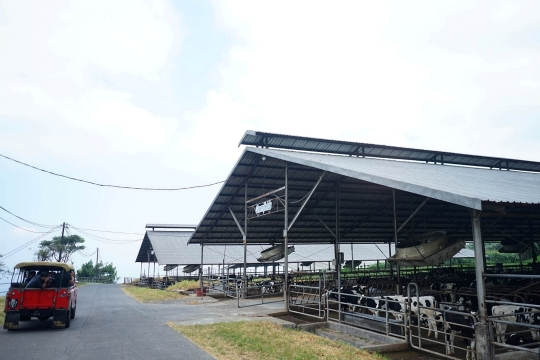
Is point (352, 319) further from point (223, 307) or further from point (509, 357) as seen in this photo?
point (223, 307)

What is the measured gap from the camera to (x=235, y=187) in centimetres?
2108

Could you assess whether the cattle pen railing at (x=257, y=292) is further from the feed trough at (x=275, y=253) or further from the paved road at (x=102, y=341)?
the paved road at (x=102, y=341)

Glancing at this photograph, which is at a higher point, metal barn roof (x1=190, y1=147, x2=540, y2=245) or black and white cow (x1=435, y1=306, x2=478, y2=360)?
metal barn roof (x1=190, y1=147, x2=540, y2=245)

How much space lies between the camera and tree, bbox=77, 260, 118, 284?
2830 inches

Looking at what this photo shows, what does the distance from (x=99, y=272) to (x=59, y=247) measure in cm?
1210

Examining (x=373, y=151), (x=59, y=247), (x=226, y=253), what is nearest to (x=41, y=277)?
(x=373, y=151)

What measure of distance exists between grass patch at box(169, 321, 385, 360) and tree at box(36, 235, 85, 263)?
54049mm

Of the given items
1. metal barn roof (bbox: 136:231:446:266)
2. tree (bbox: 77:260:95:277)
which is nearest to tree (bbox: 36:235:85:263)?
tree (bbox: 77:260:95:277)

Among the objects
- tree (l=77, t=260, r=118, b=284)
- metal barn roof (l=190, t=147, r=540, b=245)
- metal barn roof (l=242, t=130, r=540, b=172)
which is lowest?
tree (l=77, t=260, r=118, b=284)

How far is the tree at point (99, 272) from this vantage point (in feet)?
236

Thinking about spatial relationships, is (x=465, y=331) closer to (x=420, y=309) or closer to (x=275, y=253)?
(x=420, y=309)

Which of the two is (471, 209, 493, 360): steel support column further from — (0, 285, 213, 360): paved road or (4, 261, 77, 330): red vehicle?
(4, 261, 77, 330): red vehicle

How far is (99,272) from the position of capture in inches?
2921

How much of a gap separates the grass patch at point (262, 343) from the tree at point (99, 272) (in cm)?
6634
